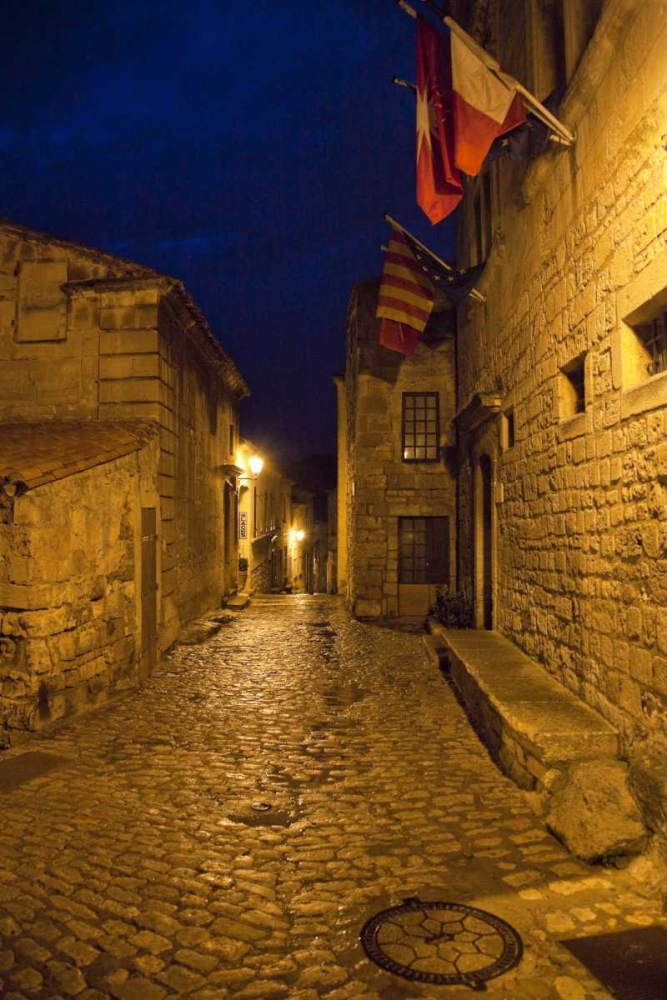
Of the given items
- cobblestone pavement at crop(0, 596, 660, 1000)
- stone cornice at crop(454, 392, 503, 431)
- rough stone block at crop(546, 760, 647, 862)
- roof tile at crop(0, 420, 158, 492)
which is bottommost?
cobblestone pavement at crop(0, 596, 660, 1000)

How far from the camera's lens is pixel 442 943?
3307mm

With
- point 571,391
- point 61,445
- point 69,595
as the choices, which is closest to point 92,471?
point 61,445

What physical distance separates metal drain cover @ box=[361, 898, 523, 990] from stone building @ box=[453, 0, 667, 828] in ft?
4.20

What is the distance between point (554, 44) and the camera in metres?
6.88

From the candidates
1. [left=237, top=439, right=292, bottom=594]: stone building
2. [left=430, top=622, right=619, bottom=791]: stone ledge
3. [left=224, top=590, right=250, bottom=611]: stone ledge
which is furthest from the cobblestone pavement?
[left=237, top=439, right=292, bottom=594]: stone building

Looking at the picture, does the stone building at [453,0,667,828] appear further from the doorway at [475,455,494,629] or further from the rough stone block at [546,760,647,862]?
the doorway at [475,455,494,629]

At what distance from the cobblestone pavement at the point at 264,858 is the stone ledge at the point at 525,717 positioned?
251 mm

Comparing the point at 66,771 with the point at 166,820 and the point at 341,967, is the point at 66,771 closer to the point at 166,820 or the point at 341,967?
the point at 166,820

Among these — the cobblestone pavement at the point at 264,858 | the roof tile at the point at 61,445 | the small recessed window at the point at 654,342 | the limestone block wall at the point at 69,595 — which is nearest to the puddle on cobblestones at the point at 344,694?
the cobblestone pavement at the point at 264,858

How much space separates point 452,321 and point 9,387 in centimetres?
907

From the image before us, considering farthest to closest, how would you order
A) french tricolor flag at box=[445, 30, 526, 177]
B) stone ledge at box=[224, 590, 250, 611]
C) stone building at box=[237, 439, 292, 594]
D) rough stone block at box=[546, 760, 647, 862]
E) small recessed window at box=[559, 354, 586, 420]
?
stone building at box=[237, 439, 292, 594]
stone ledge at box=[224, 590, 250, 611]
small recessed window at box=[559, 354, 586, 420]
french tricolor flag at box=[445, 30, 526, 177]
rough stone block at box=[546, 760, 647, 862]

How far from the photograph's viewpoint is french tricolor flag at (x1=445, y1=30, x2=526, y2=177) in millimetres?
5871

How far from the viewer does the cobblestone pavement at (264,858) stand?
3.13 m

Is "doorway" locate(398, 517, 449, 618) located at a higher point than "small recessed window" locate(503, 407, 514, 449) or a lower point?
lower
